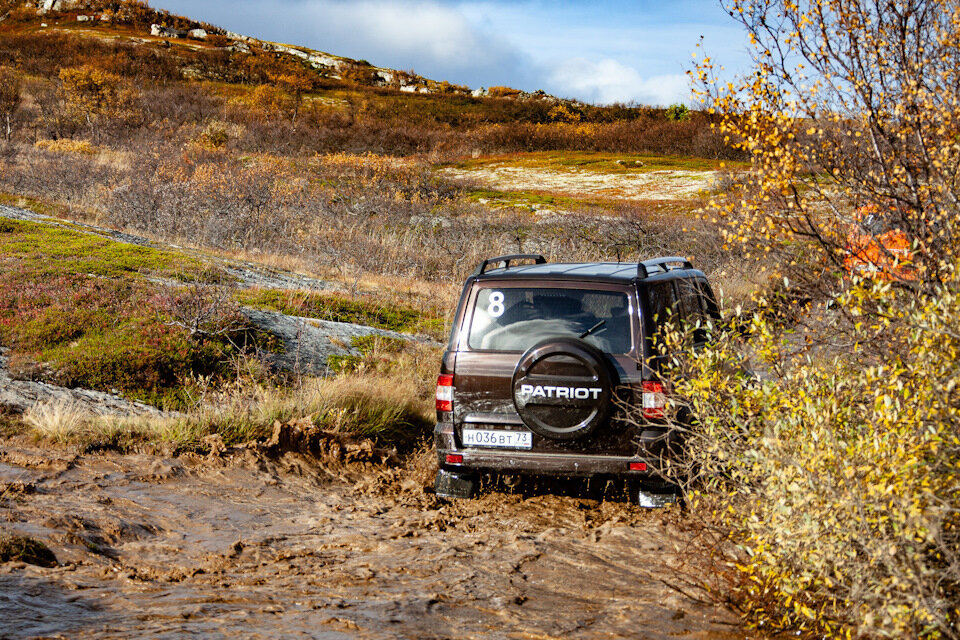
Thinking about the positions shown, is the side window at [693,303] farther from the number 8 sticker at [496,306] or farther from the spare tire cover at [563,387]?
the number 8 sticker at [496,306]

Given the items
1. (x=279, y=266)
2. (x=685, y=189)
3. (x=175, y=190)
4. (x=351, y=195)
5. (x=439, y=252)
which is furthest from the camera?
(x=685, y=189)

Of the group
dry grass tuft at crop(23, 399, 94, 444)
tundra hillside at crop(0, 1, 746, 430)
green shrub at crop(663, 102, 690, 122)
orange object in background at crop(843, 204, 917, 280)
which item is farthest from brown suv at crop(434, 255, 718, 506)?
green shrub at crop(663, 102, 690, 122)

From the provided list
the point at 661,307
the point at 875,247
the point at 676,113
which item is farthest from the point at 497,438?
the point at 676,113

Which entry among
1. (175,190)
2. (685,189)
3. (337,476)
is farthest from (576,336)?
(685,189)

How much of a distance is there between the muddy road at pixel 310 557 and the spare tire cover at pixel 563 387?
745mm

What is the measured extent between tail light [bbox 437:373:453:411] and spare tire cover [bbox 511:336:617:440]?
21.4 inches

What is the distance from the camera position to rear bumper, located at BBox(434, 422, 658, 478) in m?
5.85

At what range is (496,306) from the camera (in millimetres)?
6258

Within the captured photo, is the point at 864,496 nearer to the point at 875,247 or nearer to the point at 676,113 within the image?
the point at 875,247

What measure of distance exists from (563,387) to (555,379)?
8 cm

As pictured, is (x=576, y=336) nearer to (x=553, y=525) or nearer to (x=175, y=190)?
(x=553, y=525)

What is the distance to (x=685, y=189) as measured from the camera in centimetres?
4000

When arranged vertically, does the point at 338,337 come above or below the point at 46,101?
below

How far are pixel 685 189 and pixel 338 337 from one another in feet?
104
